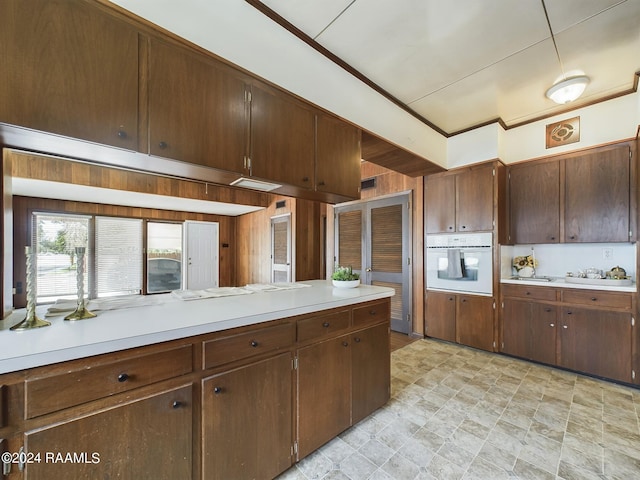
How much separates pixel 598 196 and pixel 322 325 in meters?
3.33

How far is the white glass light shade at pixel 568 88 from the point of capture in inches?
97.1

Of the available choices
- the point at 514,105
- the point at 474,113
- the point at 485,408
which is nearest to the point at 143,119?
the point at 485,408

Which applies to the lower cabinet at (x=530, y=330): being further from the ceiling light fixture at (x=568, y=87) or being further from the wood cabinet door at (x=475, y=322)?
the ceiling light fixture at (x=568, y=87)

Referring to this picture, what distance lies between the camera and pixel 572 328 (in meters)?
2.73

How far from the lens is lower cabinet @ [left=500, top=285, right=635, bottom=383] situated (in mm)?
2492

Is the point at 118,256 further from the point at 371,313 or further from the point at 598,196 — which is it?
the point at 598,196

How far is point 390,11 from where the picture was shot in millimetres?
1784

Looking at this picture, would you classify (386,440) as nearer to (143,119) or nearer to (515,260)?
(143,119)

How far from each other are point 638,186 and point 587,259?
36.5 inches

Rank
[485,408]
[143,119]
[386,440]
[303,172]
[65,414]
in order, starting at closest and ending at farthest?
[65,414], [143,119], [386,440], [303,172], [485,408]

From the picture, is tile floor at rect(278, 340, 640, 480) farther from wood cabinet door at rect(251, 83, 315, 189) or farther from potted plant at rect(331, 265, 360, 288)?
wood cabinet door at rect(251, 83, 315, 189)

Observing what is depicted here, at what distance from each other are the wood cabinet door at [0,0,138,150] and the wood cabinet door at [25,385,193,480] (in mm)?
1165

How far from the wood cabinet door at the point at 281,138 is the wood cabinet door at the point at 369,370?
4.10ft

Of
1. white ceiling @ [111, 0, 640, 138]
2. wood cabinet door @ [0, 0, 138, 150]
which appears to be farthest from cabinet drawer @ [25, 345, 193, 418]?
white ceiling @ [111, 0, 640, 138]
